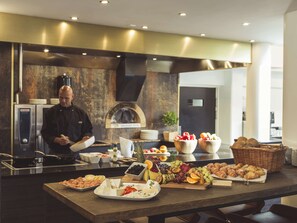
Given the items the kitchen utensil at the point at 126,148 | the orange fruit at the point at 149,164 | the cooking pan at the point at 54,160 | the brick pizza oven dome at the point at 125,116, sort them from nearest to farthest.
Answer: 1. the orange fruit at the point at 149,164
2. the cooking pan at the point at 54,160
3. the kitchen utensil at the point at 126,148
4. the brick pizza oven dome at the point at 125,116

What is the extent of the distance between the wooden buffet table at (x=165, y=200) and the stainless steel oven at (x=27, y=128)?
3063 mm

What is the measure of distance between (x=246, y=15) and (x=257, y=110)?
2.33 meters

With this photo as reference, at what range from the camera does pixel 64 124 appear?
4.29 metres

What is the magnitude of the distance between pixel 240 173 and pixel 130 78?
161 inches

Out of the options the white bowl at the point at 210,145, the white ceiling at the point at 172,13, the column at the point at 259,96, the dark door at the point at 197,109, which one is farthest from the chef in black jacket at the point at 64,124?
the dark door at the point at 197,109

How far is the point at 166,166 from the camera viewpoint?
99.8 inches

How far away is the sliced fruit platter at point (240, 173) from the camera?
253 cm

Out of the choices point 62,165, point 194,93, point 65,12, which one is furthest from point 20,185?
point 194,93

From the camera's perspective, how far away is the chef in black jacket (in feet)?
13.8

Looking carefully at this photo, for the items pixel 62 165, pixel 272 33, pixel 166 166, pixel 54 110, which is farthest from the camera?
pixel 272 33

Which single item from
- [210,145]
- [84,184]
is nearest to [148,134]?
[210,145]

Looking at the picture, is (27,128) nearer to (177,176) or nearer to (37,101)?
(37,101)

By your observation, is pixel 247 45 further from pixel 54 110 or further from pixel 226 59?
pixel 54 110

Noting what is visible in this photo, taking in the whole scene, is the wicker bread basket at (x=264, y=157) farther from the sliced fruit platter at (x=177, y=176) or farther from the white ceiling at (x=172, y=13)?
the white ceiling at (x=172, y=13)
